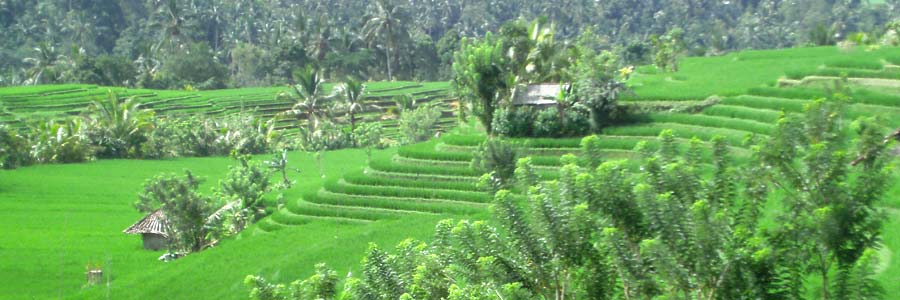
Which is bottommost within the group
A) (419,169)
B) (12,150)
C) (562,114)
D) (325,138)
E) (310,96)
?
(325,138)

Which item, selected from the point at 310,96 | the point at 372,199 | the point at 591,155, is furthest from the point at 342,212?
the point at 310,96

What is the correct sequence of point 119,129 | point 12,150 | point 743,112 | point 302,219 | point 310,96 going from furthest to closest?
point 310,96 → point 119,129 → point 12,150 → point 302,219 → point 743,112

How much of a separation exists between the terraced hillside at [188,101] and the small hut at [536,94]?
25.5 meters

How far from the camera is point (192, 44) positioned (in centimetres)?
6706

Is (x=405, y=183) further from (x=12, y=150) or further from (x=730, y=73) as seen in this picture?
(x=12, y=150)

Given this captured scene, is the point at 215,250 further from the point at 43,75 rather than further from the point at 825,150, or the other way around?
the point at 43,75

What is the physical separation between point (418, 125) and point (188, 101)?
13251 mm

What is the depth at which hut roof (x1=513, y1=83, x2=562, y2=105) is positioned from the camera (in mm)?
26516

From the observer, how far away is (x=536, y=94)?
26812 millimetres

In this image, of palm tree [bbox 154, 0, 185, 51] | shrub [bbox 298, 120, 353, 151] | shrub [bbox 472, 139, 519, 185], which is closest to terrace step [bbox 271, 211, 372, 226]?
shrub [bbox 472, 139, 519, 185]

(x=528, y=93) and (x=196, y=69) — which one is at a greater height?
(x=528, y=93)

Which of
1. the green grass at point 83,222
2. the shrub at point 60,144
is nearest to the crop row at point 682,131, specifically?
the green grass at point 83,222

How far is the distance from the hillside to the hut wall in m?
0.53

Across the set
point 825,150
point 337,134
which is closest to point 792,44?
point 337,134
